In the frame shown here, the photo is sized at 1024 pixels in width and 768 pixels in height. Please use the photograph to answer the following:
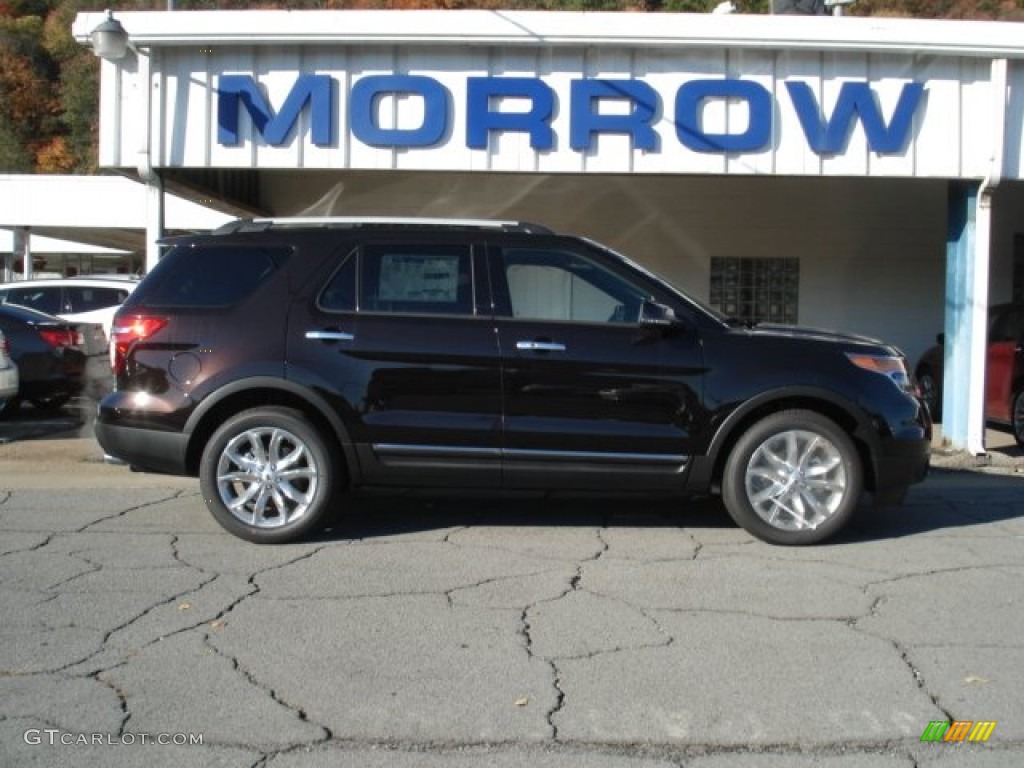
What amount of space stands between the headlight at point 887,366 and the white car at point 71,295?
464 inches

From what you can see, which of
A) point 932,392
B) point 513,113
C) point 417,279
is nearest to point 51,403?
point 513,113

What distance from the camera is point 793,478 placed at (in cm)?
648

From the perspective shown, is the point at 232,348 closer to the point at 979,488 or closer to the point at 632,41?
the point at 632,41

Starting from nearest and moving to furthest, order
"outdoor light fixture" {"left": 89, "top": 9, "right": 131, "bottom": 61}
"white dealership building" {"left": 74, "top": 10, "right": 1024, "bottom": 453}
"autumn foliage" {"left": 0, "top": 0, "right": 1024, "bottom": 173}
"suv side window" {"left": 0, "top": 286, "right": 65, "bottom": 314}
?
1. "outdoor light fixture" {"left": 89, "top": 9, "right": 131, "bottom": 61}
2. "white dealership building" {"left": 74, "top": 10, "right": 1024, "bottom": 453}
3. "suv side window" {"left": 0, "top": 286, "right": 65, "bottom": 314}
4. "autumn foliage" {"left": 0, "top": 0, "right": 1024, "bottom": 173}

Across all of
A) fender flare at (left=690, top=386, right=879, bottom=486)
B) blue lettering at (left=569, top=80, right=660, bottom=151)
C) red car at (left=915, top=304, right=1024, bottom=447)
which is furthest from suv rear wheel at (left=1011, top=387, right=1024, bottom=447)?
fender flare at (left=690, top=386, right=879, bottom=486)

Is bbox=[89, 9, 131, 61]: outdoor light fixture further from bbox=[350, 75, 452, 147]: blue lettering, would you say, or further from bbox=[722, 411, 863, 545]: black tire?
bbox=[722, 411, 863, 545]: black tire

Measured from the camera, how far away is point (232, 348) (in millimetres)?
6473

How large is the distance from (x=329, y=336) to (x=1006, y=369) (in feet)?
25.9

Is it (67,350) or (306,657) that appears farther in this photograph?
(67,350)

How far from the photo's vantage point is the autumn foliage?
151ft

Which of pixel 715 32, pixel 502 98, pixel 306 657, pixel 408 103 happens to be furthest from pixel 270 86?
pixel 306 657

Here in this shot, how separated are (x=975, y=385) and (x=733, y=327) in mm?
4758

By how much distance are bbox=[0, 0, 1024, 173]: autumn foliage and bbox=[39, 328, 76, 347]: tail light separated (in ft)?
110

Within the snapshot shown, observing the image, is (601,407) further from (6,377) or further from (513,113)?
(6,377)
